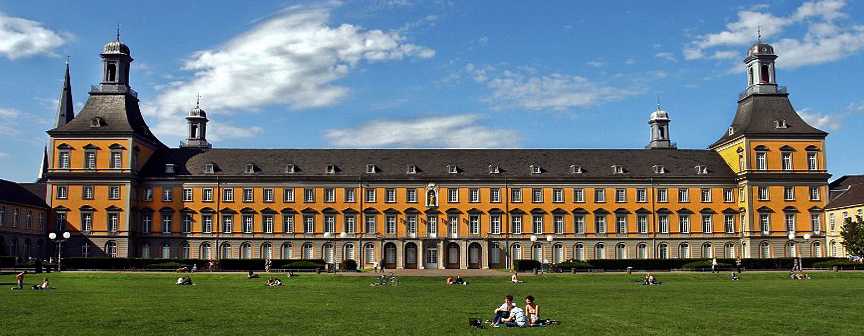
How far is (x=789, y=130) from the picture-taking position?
8631cm

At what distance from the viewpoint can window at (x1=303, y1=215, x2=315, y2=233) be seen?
284ft

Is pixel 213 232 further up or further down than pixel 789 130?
further down

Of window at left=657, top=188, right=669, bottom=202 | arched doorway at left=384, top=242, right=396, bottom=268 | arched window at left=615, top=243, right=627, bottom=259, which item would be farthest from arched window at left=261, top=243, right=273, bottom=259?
window at left=657, top=188, right=669, bottom=202

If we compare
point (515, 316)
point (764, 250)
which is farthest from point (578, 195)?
point (515, 316)

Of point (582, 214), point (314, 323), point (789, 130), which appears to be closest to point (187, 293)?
point (314, 323)

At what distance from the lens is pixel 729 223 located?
8744 cm

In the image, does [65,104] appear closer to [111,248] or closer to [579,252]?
[111,248]

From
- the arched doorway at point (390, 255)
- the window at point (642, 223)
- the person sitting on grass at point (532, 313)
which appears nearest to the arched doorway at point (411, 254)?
the arched doorway at point (390, 255)

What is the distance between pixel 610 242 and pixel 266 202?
116 ft

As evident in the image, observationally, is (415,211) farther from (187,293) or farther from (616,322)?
(616,322)

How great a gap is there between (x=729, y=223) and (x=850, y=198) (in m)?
11.5

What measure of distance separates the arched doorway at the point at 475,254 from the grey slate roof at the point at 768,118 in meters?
29.0

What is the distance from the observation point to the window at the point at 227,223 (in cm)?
8606

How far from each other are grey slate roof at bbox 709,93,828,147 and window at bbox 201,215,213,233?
179 ft
